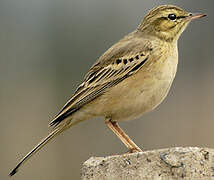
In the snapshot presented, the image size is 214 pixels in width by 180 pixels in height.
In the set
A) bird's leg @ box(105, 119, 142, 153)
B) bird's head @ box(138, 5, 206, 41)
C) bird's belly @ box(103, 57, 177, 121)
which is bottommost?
bird's leg @ box(105, 119, 142, 153)

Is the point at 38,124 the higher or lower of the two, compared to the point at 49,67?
lower

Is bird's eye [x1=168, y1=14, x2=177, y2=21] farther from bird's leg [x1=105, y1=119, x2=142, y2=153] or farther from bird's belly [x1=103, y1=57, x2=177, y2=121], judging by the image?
bird's leg [x1=105, y1=119, x2=142, y2=153]

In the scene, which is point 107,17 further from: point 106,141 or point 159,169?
point 159,169

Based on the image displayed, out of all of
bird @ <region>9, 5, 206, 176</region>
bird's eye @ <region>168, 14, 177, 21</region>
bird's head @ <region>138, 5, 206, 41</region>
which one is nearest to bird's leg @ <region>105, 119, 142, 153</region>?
bird @ <region>9, 5, 206, 176</region>

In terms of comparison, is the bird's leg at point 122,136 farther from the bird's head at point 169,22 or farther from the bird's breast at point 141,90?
the bird's head at point 169,22

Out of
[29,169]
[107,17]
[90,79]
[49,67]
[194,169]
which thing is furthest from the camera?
[107,17]

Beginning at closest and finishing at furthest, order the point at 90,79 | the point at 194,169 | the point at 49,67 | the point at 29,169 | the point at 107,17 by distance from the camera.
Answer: the point at 194,169
the point at 90,79
the point at 29,169
the point at 49,67
the point at 107,17

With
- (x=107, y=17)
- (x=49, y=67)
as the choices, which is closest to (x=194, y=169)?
(x=49, y=67)

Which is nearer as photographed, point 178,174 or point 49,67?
point 178,174
